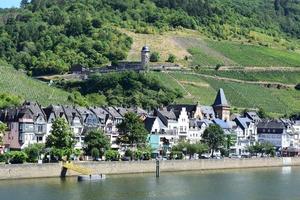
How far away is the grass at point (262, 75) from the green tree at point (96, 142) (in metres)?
78.7

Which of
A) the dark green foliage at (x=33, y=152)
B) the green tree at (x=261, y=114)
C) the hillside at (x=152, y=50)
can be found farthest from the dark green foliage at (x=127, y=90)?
the dark green foliage at (x=33, y=152)

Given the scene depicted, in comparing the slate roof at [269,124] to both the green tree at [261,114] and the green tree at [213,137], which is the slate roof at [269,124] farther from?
the green tree at [213,137]

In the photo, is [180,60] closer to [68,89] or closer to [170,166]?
[68,89]

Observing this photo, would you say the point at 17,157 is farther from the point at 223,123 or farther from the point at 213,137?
the point at 223,123

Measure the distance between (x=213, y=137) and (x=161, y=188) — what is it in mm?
31108

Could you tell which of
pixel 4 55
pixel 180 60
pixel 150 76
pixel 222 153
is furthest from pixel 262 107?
pixel 4 55

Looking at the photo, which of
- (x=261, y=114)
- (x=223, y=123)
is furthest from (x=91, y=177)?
(x=261, y=114)

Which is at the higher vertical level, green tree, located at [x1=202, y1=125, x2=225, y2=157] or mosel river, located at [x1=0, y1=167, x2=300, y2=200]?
green tree, located at [x1=202, y1=125, x2=225, y2=157]

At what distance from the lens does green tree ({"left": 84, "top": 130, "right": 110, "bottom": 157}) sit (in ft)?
257

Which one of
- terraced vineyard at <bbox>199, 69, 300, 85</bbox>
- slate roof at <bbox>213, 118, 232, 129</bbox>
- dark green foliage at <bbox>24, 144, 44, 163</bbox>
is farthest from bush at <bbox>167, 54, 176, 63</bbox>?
dark green foliage at <bbox>24, 144, 44, 163</bbox>

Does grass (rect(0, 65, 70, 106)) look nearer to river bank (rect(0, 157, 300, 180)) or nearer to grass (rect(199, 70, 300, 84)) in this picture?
river bank (rect(0, 157, 300, 180))

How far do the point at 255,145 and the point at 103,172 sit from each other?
39.5 metres

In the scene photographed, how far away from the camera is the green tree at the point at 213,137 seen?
95.7m

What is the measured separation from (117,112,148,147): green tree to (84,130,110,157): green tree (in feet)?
17.6
